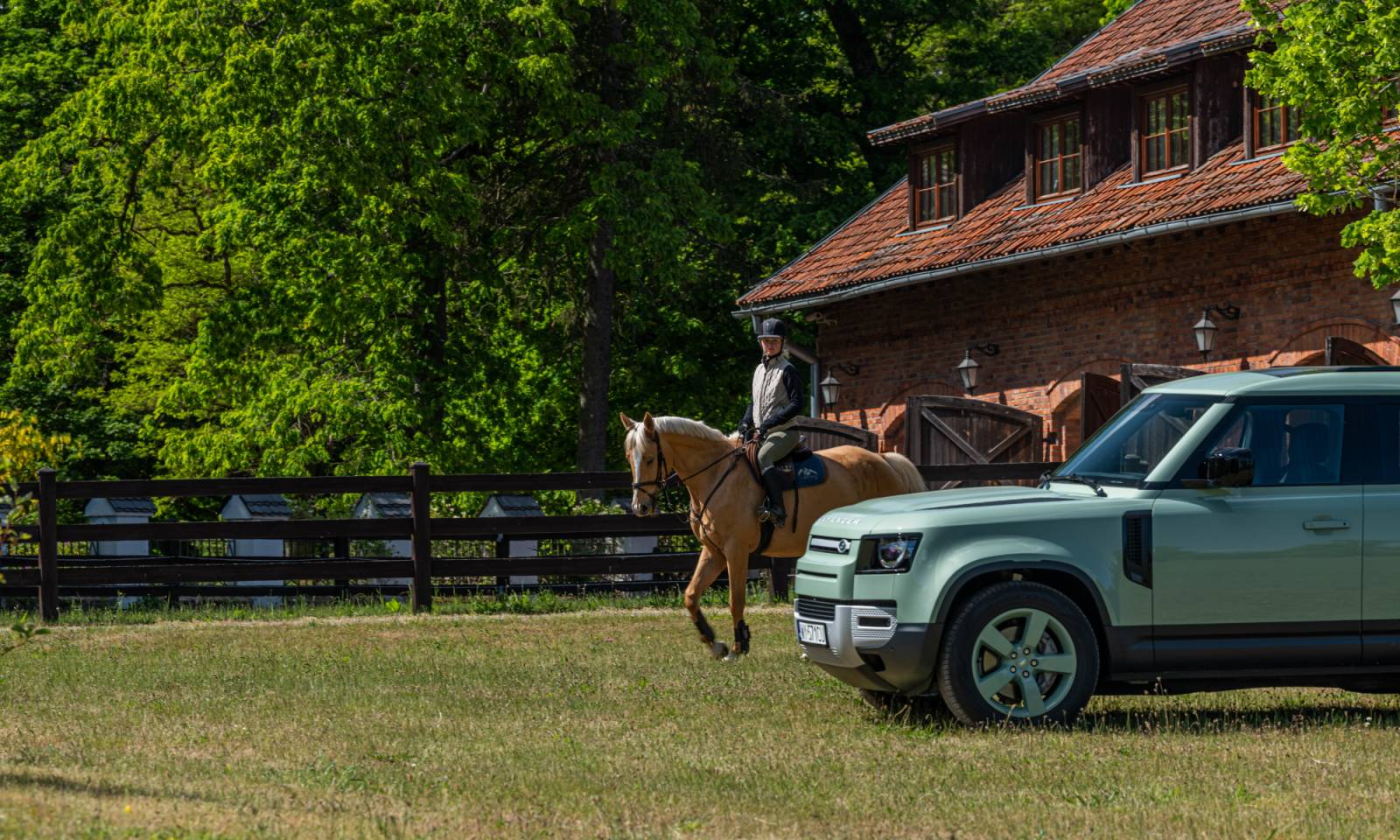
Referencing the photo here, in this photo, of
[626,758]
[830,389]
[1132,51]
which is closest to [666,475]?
[626,758]

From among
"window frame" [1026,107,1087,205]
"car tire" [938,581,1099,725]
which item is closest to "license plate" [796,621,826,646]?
"car tire" [938,581,1099,725]

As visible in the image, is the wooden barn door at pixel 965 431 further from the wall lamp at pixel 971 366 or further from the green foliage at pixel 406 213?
the green foliage at pixel 406 213

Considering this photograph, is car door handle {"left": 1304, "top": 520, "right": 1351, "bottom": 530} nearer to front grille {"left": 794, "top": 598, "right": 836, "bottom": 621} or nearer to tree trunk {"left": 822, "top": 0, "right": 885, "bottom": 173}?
front grille {"left": 794, "top": 598, "right": 836, "bottom": 621}

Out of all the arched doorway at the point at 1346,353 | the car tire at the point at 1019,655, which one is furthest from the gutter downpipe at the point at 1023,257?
the car tire at the point at 1019,655

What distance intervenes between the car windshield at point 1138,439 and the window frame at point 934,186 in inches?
723

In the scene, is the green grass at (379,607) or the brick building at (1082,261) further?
the brick building at (1082,261)

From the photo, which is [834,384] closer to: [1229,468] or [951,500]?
[951,500]

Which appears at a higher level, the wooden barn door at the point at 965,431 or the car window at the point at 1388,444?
the car window at the point at 1388,444

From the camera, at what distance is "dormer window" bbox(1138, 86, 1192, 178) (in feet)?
81.6

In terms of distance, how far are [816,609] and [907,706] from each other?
825 millimetres

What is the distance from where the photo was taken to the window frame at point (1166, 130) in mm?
24547

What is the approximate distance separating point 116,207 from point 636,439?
793 inches

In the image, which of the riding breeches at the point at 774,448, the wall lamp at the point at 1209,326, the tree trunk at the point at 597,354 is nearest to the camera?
the riding breeches at the point at 774,448

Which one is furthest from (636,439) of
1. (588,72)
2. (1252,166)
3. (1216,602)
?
(588,72)
